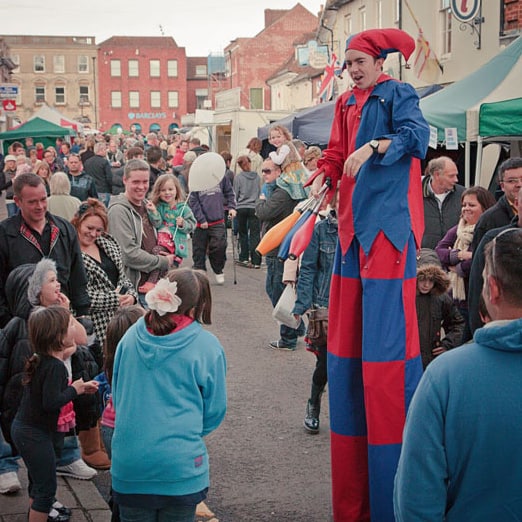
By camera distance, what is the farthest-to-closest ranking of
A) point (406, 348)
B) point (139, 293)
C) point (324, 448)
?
point (139, 293), point (324, 448), point (406, 348)

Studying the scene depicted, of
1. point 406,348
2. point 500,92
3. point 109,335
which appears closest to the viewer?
point 406,348

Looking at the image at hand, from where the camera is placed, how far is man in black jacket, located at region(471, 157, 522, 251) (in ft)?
19.2

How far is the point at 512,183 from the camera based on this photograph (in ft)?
19.9

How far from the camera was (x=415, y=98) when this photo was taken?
4.34m

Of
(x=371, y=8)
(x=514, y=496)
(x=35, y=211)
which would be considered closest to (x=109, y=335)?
(x=35, y=211)

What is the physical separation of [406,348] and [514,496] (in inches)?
76.5

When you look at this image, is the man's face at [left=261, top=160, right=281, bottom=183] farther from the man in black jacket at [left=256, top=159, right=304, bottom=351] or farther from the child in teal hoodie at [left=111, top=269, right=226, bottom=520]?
the child in teal hoodie at [left=111, top=269, right=226, bottom=520]

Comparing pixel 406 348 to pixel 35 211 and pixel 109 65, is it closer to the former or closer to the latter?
pixel 35 211

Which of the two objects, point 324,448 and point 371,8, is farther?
point 371,8

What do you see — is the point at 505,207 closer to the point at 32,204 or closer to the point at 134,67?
the point at 32,204

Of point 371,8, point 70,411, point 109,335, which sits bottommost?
point 70,411

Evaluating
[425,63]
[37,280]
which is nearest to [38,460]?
[37,280]

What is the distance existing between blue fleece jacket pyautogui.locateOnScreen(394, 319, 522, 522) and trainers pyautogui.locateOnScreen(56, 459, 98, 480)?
11.4 feet

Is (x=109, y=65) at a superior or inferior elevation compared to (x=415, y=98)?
superior
